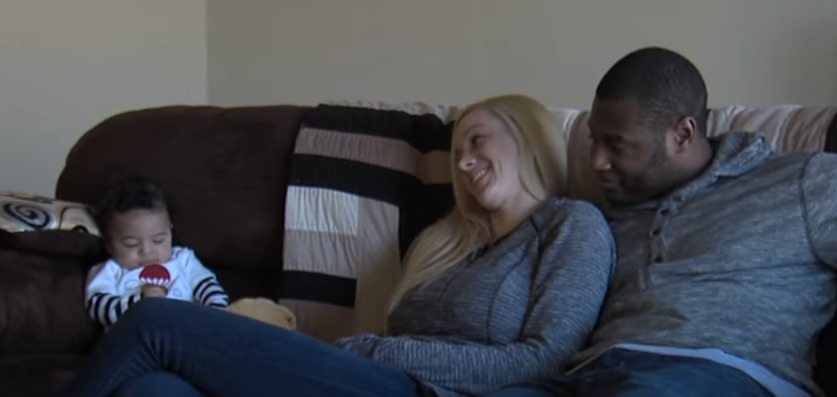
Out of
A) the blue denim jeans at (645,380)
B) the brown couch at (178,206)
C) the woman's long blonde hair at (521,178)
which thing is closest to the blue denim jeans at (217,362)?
the blue denim jeans at (645,380)

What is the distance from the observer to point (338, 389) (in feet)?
5.68

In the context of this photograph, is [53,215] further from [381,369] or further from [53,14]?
[53,14]

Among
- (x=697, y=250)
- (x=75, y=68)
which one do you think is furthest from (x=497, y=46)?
(x=697, y=250)

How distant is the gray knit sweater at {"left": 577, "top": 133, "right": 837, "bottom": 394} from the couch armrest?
108 cm

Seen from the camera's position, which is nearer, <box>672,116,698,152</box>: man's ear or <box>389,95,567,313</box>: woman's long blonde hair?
<box>672,116,698,152</box>: man's ear

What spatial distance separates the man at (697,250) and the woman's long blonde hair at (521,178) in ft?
0.42

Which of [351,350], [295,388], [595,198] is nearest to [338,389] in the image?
[295,388]

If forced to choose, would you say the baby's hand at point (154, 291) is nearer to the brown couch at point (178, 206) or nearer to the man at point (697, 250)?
the brown couch at point (178, 206)

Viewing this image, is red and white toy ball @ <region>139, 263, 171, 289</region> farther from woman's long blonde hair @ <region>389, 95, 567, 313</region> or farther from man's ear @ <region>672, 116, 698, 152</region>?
man's ear @ <region>672, 116, 698, 152</region>

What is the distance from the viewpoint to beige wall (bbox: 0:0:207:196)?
3.40 metres

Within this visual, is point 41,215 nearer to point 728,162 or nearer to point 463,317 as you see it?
point 463,317

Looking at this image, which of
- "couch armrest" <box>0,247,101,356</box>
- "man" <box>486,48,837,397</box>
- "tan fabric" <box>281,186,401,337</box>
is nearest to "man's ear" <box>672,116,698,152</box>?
"man" <box>486,48,837,397</box>

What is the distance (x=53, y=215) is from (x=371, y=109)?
0.68 metres

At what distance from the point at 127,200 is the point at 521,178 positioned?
84cm
